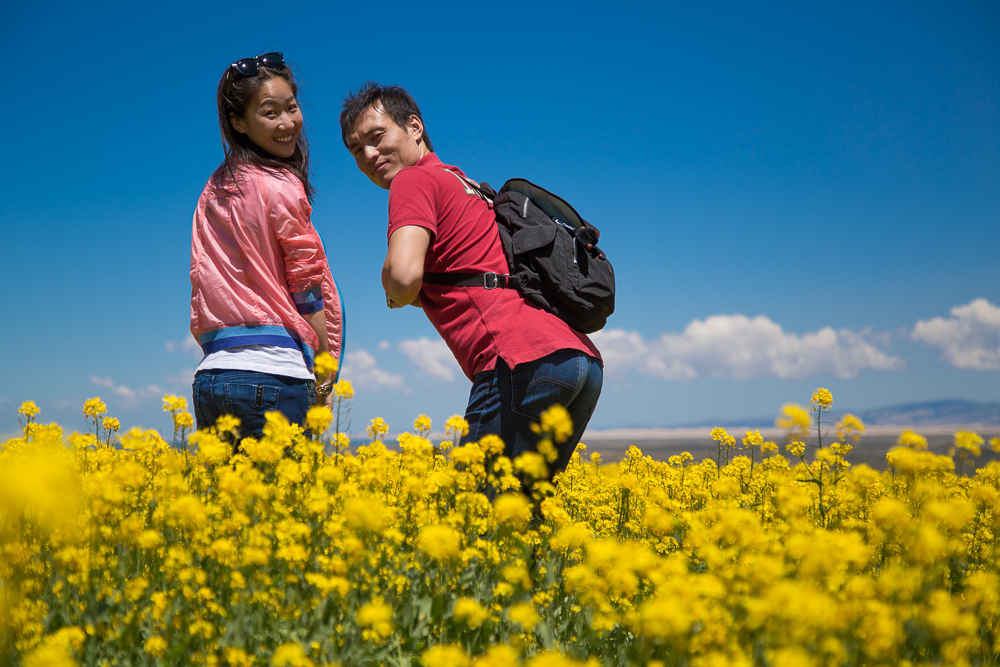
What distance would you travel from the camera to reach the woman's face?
2.68 meters

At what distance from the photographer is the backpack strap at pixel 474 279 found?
2566 mm

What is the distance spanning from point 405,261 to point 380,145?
0.73 metres

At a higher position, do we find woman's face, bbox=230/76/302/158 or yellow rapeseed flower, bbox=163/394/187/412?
woman's face, bbox=230/76/302/158

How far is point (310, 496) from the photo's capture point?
2318 millimetres

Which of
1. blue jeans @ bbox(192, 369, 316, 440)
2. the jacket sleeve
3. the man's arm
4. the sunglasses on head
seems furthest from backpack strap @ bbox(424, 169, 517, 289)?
the sunglasses on head

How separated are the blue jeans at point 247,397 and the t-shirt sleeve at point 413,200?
78cm

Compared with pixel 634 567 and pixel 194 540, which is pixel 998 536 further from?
pixel 194 540


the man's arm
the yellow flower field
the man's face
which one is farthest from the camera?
the man's face

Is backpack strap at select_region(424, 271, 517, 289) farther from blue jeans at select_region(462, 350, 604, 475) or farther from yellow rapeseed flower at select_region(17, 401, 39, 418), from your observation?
yellow rapeseed flower at select_region(17, 401, 39, 418)

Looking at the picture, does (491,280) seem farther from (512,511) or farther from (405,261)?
(512,511)

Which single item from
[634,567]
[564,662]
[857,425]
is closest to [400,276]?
[634,567]

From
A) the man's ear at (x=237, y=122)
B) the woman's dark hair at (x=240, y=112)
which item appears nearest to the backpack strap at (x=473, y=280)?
the woman's dark hair at (x=240, y=112)

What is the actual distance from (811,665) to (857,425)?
3148 millimetres

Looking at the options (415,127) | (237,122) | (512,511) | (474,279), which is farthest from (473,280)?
(237,122)
